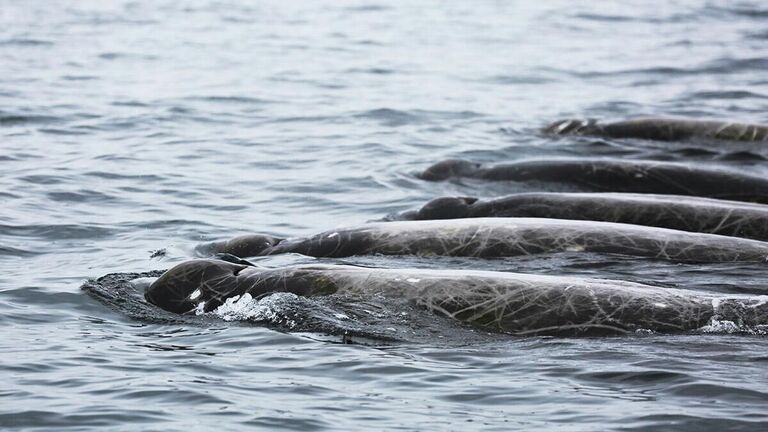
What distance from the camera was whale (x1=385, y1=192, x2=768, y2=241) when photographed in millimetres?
13898

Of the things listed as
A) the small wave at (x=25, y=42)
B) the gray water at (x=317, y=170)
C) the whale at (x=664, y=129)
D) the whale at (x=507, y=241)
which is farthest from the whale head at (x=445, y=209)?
the small wave at (x=25, y=42)

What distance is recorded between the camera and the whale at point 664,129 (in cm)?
2027

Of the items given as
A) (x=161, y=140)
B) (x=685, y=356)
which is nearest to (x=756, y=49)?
(x=161, y=140)

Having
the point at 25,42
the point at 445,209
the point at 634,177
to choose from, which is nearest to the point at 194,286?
the point at 445,209

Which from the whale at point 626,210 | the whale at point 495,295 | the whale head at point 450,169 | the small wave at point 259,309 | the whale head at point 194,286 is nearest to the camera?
the whale at point 495,295

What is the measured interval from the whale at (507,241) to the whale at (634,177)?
302 centimetres

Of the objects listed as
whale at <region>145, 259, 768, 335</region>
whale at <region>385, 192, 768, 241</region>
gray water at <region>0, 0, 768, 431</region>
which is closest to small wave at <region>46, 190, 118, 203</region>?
gray water at <region>0, 0, 768, 431</region>

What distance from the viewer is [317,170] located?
19.2 metres

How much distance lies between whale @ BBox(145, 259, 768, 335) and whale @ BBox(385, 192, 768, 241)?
10.8 feet

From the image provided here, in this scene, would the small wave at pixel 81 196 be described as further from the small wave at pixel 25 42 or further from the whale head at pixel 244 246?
the small wave at pixel 25 42

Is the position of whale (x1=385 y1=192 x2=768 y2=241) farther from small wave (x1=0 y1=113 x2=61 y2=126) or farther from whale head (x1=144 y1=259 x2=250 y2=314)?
small wave (x1=0 y1=113 x2=61 y2=126)

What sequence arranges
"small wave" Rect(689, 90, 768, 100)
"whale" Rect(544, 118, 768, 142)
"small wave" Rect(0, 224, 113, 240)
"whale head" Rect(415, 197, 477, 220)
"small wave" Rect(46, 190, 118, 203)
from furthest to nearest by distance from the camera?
"small wave" Rect(689, 90, 768, 100), "whale" Rect(544, 118, 768, 142), "small wave" Rect(46, 190, 118, 203), "whale head" Rect(415, 197, 477, 220), "small wave" Rect(0, 224, 113, 240)

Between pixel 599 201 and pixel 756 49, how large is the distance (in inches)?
773

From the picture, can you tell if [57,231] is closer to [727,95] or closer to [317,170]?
[317,170]
